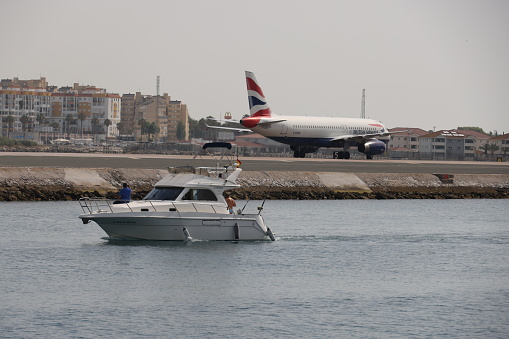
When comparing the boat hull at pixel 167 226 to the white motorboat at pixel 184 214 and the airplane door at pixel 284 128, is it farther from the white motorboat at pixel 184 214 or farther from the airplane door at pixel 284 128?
the airplane door at pixel 284 128

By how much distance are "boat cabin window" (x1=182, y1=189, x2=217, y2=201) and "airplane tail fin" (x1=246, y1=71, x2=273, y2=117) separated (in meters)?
60.7

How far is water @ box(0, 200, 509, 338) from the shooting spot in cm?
2916

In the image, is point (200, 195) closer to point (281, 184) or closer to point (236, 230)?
point (236, 230)

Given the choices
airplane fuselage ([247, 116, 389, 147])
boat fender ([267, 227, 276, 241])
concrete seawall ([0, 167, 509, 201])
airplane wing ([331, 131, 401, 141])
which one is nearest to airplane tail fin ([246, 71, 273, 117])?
airplane fuselage ([247, 116, 389, 147])

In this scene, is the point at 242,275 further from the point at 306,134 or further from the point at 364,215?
the point at 306,134

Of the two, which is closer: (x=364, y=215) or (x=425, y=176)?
(x=364, y=215)

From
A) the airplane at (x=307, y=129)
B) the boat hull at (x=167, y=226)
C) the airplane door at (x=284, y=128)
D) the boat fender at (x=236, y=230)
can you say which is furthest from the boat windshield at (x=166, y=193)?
the airplane door at (x=284, y=128)

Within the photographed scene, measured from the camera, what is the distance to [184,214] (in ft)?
137

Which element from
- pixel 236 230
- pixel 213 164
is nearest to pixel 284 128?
pixel 213 164

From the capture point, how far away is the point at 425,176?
87312 millimetres

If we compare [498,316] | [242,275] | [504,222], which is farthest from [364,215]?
[498,316]

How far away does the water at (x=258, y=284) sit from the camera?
29.2m

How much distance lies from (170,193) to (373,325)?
15.0 m

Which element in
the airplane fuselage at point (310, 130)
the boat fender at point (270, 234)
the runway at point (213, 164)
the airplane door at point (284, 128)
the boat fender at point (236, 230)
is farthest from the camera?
the airplane fuselage at point (310, 130)
